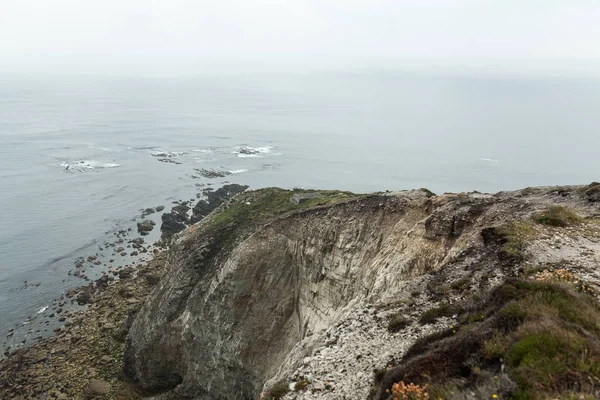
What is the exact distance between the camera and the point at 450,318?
46.1 ft

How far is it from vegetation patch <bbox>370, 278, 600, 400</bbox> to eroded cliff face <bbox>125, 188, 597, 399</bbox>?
1062 cm

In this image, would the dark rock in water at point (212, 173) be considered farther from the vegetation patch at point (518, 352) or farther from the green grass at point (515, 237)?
the vegetation patch at point (518, 352)

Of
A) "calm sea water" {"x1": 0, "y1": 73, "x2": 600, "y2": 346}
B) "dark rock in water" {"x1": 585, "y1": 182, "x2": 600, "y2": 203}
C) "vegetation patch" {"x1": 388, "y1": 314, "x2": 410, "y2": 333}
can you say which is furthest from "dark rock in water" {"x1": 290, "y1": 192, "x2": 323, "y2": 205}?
"calm sea water" {"x1": 0, "y1": 73, "x2": 600, "y2": 346}

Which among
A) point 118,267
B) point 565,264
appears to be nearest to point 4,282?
point 118,267

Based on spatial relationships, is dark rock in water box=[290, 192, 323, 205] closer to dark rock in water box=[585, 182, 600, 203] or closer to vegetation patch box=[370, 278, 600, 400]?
dark rock in water box=[585, 182, 600, 203]

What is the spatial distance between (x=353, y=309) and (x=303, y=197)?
90.2 ft

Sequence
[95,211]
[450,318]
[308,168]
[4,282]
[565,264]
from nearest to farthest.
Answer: [450,318] → [565,264] → [4,282] → [95,211] → [308,168]

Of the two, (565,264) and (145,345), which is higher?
(565,264)

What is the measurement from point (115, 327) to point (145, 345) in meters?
12.5

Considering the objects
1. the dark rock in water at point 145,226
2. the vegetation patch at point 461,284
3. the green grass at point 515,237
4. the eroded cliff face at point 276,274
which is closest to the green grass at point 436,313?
the vegetation patch at point 461,284

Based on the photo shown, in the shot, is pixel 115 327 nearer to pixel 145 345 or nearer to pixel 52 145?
pixel 145 345

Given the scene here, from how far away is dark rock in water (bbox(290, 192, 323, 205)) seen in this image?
44.5m

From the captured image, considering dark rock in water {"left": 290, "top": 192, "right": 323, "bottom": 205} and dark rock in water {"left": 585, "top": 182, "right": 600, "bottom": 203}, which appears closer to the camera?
dark rock in water {"left": 585, "top": 182, "right": 600, "bottom": 203}

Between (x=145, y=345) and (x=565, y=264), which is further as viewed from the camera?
(x=145, y=345)
